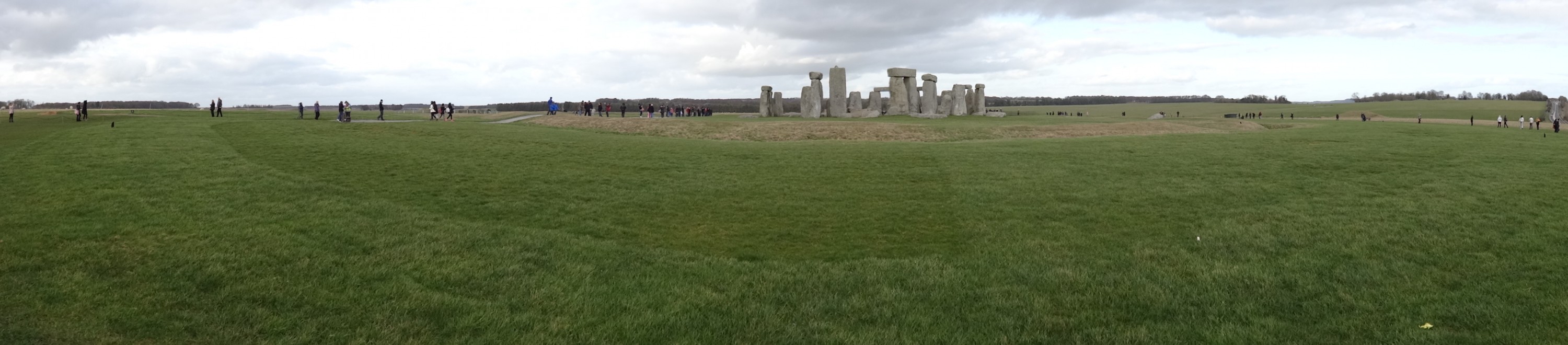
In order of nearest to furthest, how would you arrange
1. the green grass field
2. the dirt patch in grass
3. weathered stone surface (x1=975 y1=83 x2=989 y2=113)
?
the green grass field
the dirt patch in grass
weathered stone surface (x1=975 y1=83 x2=989 y2=113)

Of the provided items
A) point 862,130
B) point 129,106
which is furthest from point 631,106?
point 862,130

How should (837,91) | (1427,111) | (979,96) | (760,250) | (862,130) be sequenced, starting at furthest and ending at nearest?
(1427,111), (979,96), (837,91), (862,130), (760,250)

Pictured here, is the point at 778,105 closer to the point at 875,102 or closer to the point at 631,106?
the point at 875,102

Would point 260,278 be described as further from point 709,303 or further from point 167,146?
point 167,146

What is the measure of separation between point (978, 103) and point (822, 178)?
42.1 m

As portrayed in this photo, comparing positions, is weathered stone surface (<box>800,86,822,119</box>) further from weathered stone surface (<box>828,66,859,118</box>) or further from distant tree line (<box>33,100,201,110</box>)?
distant tree line (<box>33,100,201,110</box>)

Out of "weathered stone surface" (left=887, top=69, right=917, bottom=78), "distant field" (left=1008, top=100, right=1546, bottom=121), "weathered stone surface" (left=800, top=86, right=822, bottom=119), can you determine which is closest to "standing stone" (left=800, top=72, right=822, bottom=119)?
"weathered stone surface" (left=800, top=86, right=822, bottom=119)

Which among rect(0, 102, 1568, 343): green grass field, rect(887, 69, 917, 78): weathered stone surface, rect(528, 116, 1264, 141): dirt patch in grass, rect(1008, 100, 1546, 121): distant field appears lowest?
rect(0, 102, 1568, 343): green grass field

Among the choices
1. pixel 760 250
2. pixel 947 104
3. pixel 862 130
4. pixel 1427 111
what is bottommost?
pixel 760 250

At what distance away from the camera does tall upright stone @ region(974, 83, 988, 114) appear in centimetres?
5538

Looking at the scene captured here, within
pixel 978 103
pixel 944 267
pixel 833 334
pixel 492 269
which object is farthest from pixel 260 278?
pixel 978 103

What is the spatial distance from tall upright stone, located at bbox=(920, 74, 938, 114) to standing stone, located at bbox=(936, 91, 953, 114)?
2753mm

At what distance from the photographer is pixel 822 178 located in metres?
15.9

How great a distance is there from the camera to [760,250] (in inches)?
396
